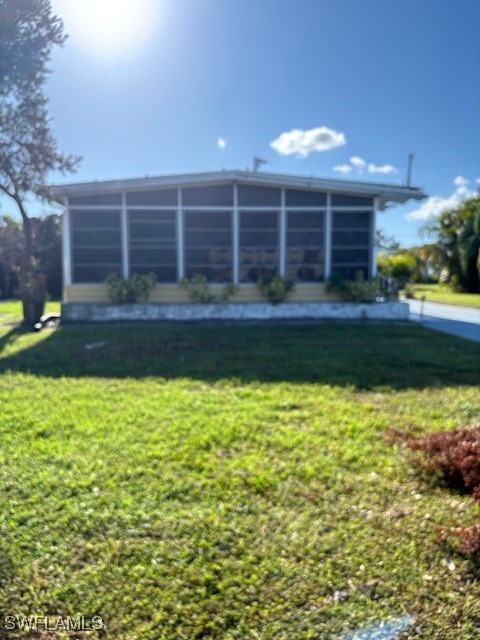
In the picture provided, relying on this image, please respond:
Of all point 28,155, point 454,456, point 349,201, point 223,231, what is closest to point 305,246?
point 349,201

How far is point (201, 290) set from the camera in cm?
1129

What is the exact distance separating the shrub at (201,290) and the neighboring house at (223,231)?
0.24m

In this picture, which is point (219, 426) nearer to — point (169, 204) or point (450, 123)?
point (169, 204)

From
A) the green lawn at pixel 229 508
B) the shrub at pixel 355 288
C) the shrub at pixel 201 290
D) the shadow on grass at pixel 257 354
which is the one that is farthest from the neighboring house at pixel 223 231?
the green lawn at pixel 229 508

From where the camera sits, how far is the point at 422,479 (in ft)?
9.86

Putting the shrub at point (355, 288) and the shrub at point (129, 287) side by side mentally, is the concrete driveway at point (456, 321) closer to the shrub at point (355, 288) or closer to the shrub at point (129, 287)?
the shrub at point (355, 288)

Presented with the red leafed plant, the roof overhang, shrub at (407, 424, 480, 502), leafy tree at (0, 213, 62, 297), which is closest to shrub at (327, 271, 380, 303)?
the roof overhang

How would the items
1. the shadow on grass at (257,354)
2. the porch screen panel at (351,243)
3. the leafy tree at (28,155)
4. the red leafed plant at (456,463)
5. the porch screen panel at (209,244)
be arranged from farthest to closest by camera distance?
the porch screen panel at (351,243) → the porch screen panel at (209,244) → the leafy tree at (28,155) → the shadow on grass at (257,354) → the red leafed plant at (456,463)

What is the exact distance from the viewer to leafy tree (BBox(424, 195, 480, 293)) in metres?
25.1

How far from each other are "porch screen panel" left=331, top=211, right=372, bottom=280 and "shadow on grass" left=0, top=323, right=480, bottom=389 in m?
2.35

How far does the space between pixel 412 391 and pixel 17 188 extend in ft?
33.8

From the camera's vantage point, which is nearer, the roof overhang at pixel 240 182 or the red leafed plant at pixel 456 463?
the red leafed plant at pixel 456 463

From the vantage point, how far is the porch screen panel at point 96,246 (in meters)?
11.3

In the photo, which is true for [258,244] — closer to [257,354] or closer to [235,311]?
[235,311]
